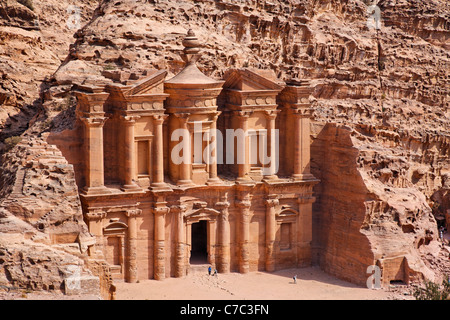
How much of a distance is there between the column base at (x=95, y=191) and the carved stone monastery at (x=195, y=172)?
0.18 feet

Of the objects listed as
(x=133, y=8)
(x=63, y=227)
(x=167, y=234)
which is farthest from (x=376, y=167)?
(x=63, y=227)

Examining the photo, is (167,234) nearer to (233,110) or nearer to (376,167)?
(233,110)

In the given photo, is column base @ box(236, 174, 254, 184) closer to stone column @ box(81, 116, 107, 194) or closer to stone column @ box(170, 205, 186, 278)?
stone column @ box(170, 205, 186, 278)

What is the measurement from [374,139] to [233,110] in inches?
316

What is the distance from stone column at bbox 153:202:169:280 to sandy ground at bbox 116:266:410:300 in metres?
0.53

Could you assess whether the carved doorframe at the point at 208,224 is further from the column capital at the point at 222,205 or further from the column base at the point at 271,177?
the column base at the point at 271,177

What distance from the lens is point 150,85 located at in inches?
1919

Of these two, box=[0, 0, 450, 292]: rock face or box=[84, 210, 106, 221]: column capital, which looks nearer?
box=[84, 210, 106, 221]: column capital

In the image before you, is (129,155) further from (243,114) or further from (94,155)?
(243,114)

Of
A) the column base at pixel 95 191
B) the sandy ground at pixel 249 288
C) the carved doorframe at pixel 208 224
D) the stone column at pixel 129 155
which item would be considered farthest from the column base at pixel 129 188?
the sandy ground at pixel 249 288

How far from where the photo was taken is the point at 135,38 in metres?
52.1

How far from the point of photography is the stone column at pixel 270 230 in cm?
5262

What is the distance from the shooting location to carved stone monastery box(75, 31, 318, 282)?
159 ft

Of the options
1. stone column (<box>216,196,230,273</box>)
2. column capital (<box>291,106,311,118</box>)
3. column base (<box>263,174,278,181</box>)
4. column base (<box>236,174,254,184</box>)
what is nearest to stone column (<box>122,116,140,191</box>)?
stone column (<box>216,196,230,273</box>)
